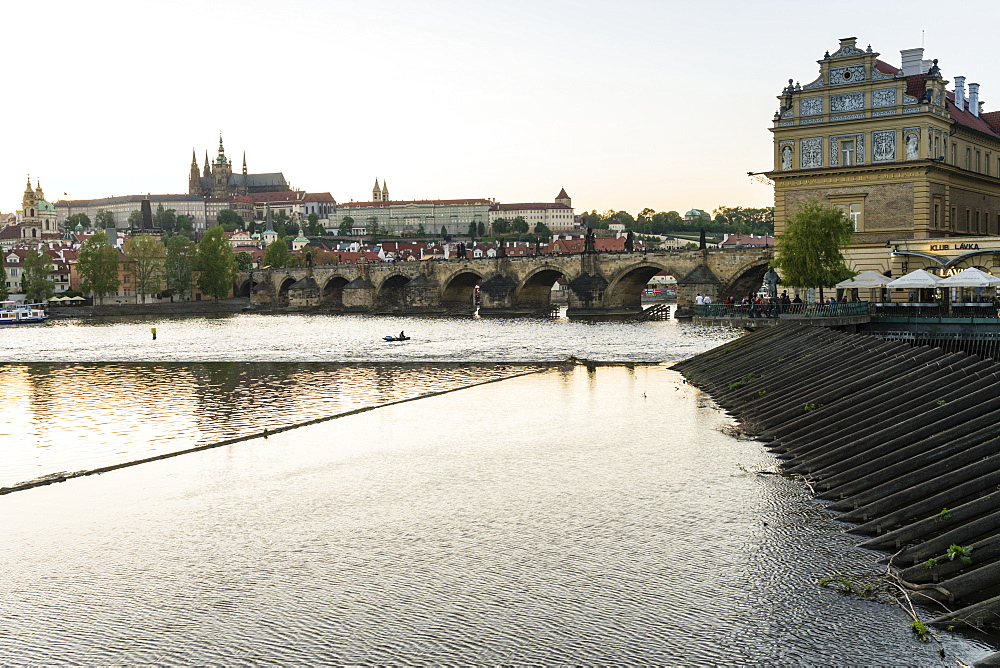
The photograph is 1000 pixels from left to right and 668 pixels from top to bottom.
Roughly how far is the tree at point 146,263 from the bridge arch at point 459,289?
154 ft

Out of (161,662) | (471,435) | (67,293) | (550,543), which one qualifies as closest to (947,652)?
(550,543)

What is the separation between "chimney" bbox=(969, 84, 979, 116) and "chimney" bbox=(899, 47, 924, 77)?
9741 millimetres

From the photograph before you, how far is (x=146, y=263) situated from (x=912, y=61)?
112862 millimetres

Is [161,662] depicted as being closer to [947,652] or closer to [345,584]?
[345,584]

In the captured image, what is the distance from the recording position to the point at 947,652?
12.4 m

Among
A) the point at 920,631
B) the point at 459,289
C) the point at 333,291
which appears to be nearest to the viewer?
the point at 920,631

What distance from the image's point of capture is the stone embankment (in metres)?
14.4

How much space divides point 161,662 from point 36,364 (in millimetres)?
49685

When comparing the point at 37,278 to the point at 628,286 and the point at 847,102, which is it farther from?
the point at 847,102

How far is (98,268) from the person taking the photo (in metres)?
136

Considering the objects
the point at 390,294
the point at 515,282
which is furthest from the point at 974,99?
the point at 390,294

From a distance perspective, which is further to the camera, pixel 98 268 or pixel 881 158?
pixel 98 268

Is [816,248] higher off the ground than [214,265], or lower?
lower

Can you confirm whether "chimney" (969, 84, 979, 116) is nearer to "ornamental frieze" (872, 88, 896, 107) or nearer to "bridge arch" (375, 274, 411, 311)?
"ornamental frieze" (872, 88, 896, 107)
